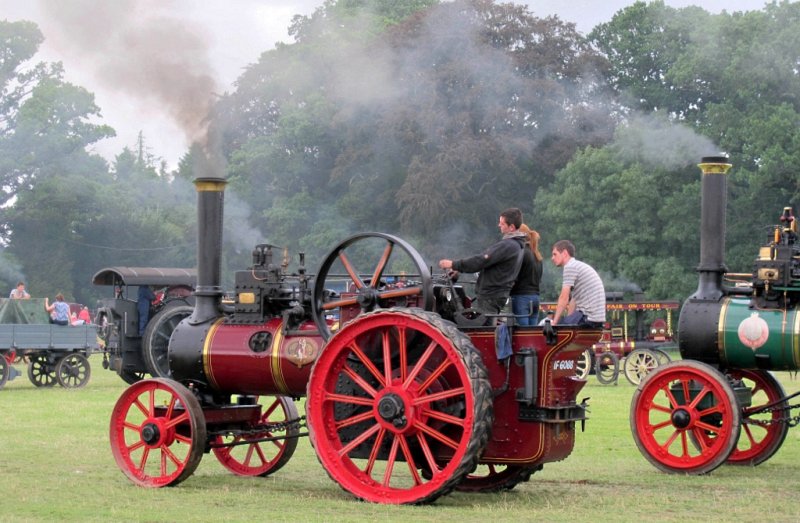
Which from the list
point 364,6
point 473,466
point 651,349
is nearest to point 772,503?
point 473,466

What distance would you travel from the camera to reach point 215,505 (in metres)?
7.93

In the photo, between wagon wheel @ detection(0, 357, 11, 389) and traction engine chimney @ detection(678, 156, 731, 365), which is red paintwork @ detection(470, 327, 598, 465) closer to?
traction engine chimney @ detection(678, 156, 731, 365)

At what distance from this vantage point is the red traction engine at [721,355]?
32.8 feet

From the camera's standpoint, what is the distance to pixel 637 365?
72.8 ft

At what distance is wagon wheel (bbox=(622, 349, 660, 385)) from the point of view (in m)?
21.9

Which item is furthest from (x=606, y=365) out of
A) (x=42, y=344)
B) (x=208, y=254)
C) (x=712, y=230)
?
(x=208, y=254)

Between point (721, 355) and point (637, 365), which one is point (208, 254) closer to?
point (721, 355)

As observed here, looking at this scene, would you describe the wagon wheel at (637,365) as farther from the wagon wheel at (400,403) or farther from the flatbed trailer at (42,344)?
the wagon wheel at (400,403)

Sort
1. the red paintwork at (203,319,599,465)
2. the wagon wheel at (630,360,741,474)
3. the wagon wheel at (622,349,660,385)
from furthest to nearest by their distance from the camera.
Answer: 1. the wagon wheel at (622,349,660,385)
2. the wagon wheel at (630,360,741,474)
3. the red paintwork at (203,319,599,465)

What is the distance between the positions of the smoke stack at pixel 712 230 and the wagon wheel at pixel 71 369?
1197cm

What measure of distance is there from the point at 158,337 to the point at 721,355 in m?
9.88

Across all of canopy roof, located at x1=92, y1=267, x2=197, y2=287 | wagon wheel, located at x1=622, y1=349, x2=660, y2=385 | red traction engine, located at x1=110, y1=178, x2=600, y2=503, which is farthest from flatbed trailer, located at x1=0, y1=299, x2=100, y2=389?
red traction engine, located at x1=110, y1=178, x2=600, y2=503

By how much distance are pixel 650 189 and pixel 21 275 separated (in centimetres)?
2119

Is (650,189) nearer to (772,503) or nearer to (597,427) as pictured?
(597,427)
